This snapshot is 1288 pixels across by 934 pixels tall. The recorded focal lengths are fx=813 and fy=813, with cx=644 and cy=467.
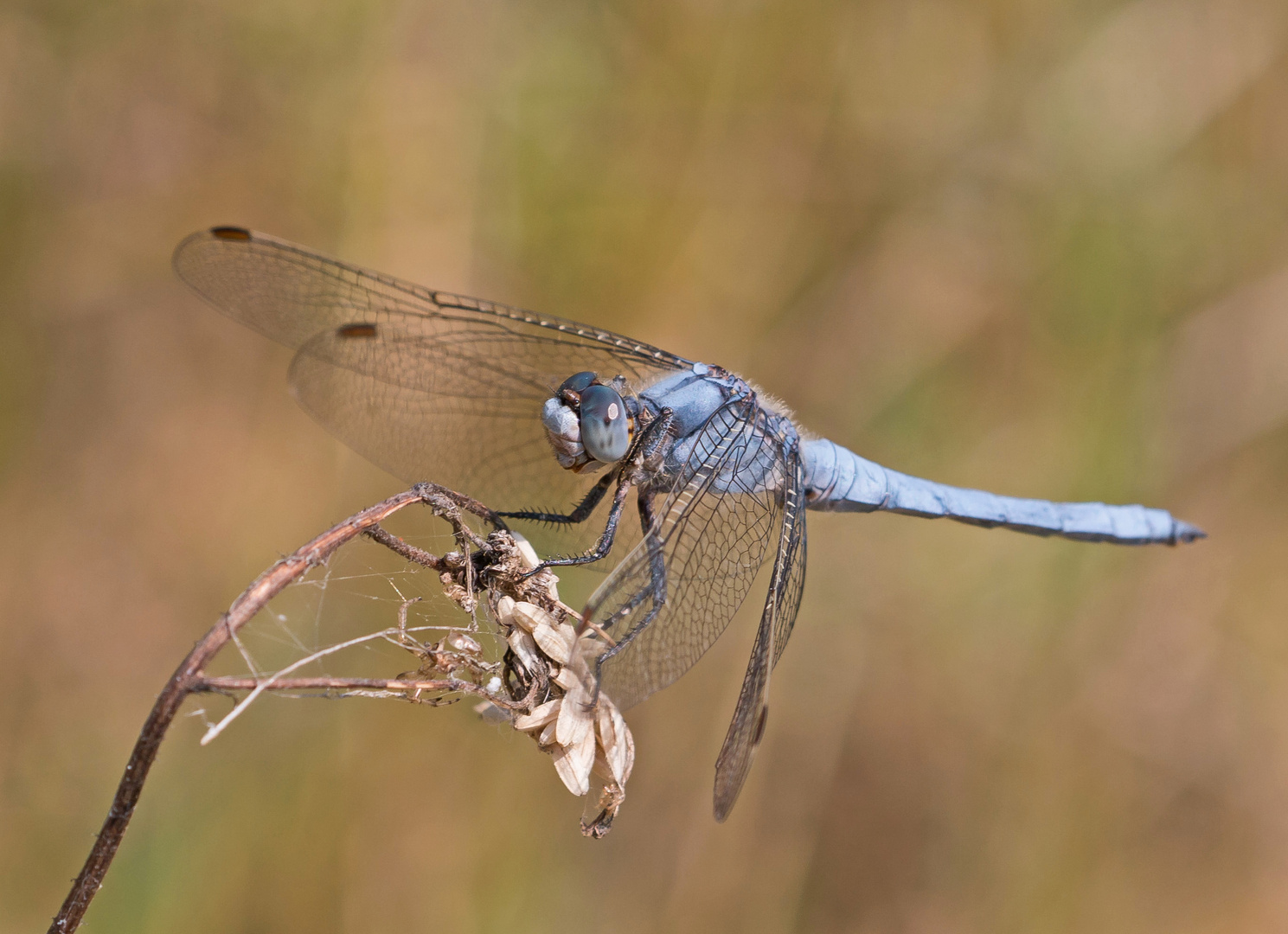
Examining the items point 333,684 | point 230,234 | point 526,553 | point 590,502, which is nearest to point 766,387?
point 590,502

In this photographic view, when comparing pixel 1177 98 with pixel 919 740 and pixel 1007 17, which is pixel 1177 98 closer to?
pixel 1007 17

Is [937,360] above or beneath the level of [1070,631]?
above

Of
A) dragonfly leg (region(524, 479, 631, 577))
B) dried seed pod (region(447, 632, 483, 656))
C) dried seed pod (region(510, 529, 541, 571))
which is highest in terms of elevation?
dragonfly leg (region(524, 479, 631, 577))

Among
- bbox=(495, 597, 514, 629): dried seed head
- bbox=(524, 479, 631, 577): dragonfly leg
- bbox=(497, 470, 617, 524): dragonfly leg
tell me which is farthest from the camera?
bbox=(497, 470, 617, 524): dragonfly leg

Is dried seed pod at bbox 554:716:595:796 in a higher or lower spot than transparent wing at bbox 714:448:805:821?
lower

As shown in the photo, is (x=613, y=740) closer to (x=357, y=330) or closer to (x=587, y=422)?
(x=587, y=422)

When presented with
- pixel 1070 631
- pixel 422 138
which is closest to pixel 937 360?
pixel 1070 631

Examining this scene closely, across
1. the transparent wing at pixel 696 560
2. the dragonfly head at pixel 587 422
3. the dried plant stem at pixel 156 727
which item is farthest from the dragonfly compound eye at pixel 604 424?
the dried plant stem at pixel 156 727

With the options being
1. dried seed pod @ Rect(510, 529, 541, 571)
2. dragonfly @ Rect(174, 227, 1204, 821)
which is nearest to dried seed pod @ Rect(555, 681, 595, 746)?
dried seed pod @ Rect(510, 529, 541, 571)

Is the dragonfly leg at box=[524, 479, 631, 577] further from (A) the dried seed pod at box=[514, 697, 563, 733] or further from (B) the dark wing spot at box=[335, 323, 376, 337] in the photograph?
(B) the dark wing spot at box=[335, 323, 376, 337]
